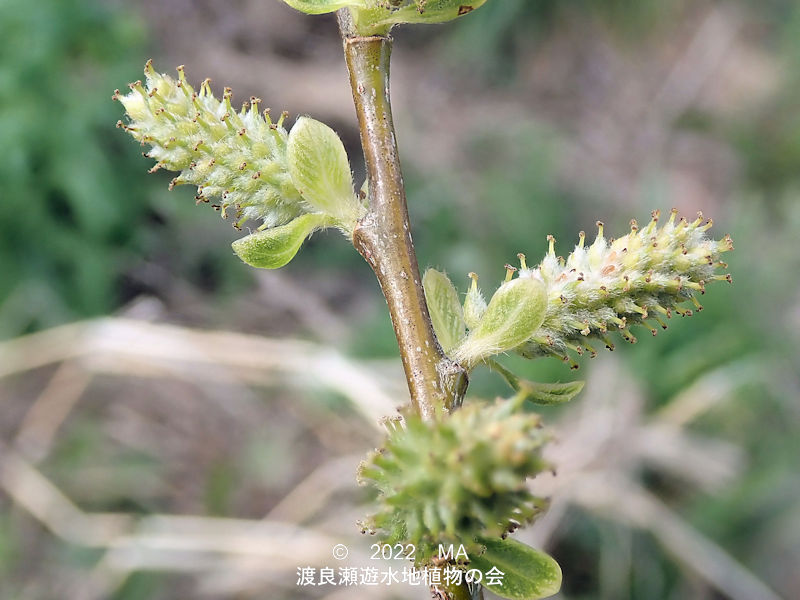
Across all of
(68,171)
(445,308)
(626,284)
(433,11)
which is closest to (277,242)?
(445,308)

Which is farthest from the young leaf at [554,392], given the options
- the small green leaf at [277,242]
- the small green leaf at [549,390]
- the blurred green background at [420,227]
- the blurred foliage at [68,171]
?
the blurred foliage at [68,171]

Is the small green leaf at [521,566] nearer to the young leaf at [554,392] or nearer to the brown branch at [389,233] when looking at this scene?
the brown branch at [389,233]

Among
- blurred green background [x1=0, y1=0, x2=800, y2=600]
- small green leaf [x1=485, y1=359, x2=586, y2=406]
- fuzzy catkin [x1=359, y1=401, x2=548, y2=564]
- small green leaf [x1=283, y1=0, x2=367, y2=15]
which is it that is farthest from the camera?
blurred green background [x1=0, y1=0, x2=800, y2=600]

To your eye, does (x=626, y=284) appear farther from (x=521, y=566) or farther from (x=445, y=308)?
(x=521, y=566)

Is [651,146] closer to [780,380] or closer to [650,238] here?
[780,380]

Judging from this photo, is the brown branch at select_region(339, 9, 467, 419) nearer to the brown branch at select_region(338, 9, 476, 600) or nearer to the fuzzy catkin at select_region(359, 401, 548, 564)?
the brown branch at select_region(338, 9, 476, 600)

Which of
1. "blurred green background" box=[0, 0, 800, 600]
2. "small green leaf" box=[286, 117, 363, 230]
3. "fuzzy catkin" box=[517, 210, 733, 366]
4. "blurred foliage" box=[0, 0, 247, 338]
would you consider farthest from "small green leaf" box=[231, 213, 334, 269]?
"blurred foliage" box=[0, 0, 247, 338]
